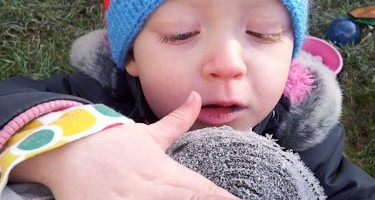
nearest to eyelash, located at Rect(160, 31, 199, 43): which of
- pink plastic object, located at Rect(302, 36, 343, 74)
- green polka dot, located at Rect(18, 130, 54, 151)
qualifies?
green polka dot, located at Rect(18, 130, 54, 151)

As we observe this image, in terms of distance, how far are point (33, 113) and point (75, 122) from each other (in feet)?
0.34

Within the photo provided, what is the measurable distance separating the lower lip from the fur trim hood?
0.37 m

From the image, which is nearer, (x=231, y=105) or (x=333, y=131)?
(x=231, y=105)

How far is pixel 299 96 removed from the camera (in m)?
1.81

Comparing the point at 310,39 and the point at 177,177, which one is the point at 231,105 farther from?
the point at 310,39

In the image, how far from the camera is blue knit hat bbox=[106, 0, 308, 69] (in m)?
1.48

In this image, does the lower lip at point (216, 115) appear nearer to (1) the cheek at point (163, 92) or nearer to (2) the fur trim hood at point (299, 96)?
(1) the cheek at point (163, 92)

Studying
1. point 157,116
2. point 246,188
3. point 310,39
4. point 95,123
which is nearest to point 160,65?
point 157,116

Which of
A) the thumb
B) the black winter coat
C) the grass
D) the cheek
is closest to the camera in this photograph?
the thumb

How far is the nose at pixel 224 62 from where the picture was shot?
133 centimetres

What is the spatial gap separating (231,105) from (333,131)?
62 centimetres

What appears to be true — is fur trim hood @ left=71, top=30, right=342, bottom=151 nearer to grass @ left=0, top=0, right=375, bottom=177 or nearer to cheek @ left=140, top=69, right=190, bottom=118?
cheek @ left=140, top=69, right=190, bottom=118

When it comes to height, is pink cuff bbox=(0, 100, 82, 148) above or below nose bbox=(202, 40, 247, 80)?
above

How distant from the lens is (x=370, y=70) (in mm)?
2650
